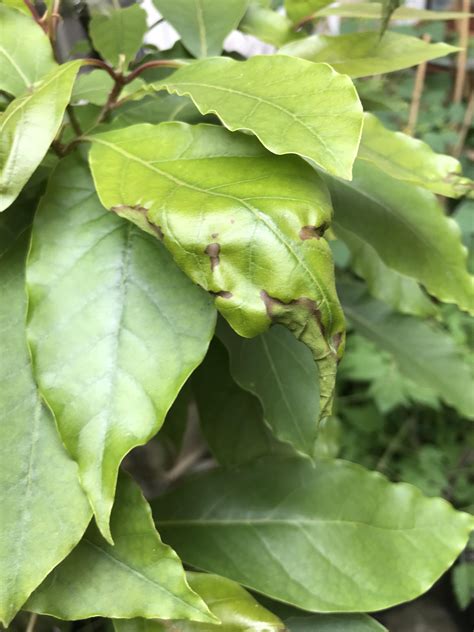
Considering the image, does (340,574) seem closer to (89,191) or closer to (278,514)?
(278,514)

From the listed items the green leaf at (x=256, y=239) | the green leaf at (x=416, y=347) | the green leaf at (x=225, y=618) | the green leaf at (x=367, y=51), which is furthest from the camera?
the green leaf at (x=416, y=347)

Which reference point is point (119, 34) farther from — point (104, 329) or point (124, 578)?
point (124, 578)

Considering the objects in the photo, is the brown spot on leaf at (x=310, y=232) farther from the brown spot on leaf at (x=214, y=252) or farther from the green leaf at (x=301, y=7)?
the green leaf at (x=301, y=7)

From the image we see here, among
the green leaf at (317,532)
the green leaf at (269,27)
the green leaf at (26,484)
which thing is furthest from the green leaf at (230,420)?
the green leaf at (269,27)

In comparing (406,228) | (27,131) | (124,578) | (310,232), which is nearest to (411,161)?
(406,228)

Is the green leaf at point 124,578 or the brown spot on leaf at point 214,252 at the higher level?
the brown spot on leaf at point 214,252

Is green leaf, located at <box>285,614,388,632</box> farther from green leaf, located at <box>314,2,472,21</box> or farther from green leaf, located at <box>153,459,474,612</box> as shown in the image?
green leaf, located at <box>314,2,472,21</box>

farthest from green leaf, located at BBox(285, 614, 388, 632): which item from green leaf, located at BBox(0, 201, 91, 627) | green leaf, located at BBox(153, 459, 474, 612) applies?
green leaf, located at BBox(0, 201, 91, 627)
